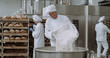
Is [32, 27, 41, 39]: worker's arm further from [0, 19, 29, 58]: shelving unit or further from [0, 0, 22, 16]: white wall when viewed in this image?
[0, 0, 22, 16]: white wall

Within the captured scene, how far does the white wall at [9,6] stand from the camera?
47.3ft

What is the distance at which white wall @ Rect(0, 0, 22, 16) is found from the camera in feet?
47.3

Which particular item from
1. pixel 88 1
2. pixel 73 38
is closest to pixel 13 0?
pixel 88 1

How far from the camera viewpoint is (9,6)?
47.8 feet

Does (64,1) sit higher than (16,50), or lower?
higher

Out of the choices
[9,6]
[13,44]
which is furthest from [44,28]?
[9,6]

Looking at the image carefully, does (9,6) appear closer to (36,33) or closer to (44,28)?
(44,28)

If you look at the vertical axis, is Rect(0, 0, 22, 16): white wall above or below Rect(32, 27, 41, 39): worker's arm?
above

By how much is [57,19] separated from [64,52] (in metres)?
1.09

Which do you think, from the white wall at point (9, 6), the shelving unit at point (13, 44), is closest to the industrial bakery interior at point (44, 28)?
the shelving unit at point (13, 44)

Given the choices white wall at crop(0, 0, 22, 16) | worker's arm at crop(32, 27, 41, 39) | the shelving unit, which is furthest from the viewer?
white wall at crop(0, 0, 22, 16)

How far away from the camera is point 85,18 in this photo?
22.7ft

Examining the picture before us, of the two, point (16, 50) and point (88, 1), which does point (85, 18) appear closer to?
point (88, 1)

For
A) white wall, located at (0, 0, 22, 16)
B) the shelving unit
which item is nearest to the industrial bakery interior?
the shelving unit
